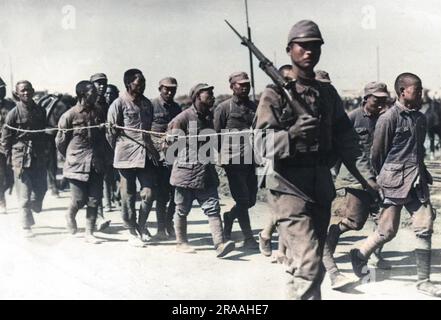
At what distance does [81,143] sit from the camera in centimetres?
831

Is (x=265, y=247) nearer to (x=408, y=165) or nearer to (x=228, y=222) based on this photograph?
(x=228, y=222)

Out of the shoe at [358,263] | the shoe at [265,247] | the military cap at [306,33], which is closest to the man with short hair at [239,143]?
the shoe at [265,247]

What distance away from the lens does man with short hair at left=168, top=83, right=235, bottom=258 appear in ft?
24.4

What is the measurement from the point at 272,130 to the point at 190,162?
3.09 meters

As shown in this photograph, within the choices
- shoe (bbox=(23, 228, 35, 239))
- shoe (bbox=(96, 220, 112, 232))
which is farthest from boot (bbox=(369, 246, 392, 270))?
shoe (bbox=(23, 228, 35, 239))

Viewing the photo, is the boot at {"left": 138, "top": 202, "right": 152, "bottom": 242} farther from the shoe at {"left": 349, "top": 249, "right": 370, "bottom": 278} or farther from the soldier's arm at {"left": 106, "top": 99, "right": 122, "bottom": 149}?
the shoe at {"left": 349, "top": 249, "right": 370, "bottom": 278}

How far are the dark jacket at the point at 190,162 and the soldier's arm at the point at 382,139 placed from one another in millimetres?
1968

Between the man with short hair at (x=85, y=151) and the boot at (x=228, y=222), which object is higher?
the man with short hair at (x=85, y=151)

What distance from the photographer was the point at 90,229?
829 cm

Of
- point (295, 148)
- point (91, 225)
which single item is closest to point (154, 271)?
point (91, 225)

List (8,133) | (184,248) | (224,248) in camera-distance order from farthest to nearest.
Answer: (8,133) < (184,248) < (224,248)

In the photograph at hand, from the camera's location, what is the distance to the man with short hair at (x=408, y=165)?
19.6 ft

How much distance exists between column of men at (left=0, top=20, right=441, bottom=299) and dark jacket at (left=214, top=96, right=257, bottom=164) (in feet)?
0.05

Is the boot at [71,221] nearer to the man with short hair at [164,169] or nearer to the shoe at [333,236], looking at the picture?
the man with short hair at [164,169]
